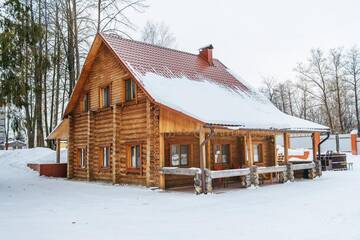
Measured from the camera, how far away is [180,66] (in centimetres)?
1889

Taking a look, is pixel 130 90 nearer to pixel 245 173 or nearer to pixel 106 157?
pixel 106 157

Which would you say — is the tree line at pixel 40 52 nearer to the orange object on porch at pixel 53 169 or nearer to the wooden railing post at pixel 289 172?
the orange object on porch at pixel 53 169

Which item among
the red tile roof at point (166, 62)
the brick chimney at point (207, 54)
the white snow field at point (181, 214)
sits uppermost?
the brick chimney at point (207, 54)

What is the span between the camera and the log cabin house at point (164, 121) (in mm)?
14547

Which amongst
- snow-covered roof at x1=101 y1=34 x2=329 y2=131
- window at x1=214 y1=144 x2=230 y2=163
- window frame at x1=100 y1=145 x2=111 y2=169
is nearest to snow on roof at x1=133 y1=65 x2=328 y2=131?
snow-covered roof at x1=101 y1=34 x2=329 y2=131

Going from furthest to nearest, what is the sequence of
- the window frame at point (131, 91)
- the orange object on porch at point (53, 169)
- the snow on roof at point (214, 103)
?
the orange object on porch at point (53, 169), the window frame at point (131, 91), the snow on roof at point (214, 103)

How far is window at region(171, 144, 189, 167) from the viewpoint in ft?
54.1

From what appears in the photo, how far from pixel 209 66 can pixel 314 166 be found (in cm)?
755

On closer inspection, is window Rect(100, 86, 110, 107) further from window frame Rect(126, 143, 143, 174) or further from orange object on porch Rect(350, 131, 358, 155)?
orange object on porch Rect(350, 131, 358, 155)

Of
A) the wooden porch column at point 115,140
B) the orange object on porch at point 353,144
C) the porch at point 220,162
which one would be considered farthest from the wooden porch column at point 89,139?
the orange object on porch at point 353,144

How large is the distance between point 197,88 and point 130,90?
2.98 metres

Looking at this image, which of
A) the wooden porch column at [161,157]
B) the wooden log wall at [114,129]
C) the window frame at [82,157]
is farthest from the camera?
the window frame at [82,157]

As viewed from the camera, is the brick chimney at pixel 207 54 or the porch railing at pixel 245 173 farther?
the brick chimney at pixel 207 54

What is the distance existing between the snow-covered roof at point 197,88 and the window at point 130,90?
3.13 feet
